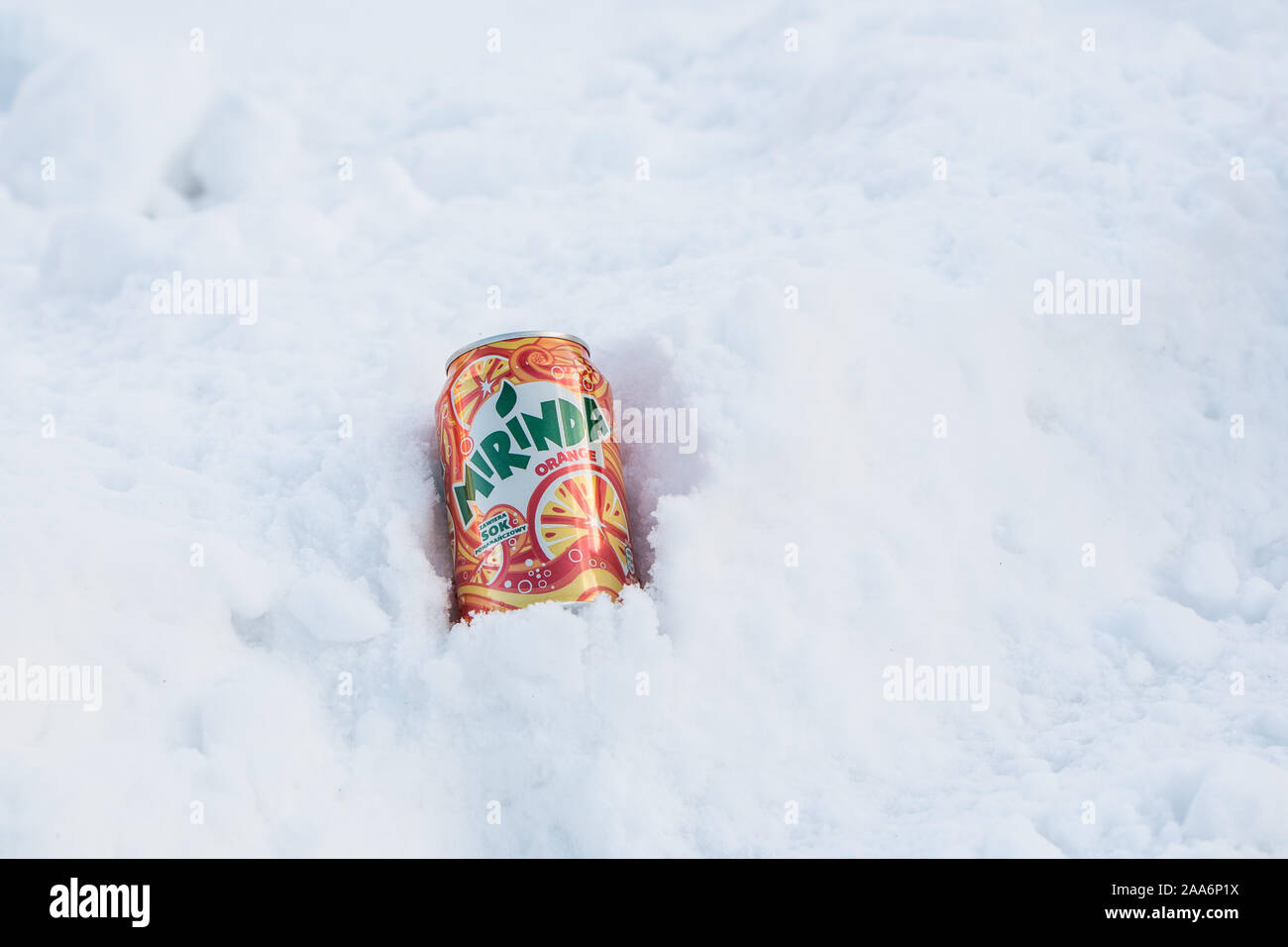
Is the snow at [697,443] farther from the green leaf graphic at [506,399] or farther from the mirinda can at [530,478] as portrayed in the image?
the green leaf graphic at [506,399]

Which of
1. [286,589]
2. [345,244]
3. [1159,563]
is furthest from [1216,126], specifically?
[286,589]

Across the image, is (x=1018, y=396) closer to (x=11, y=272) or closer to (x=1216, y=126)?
(x=1216, y=126)
